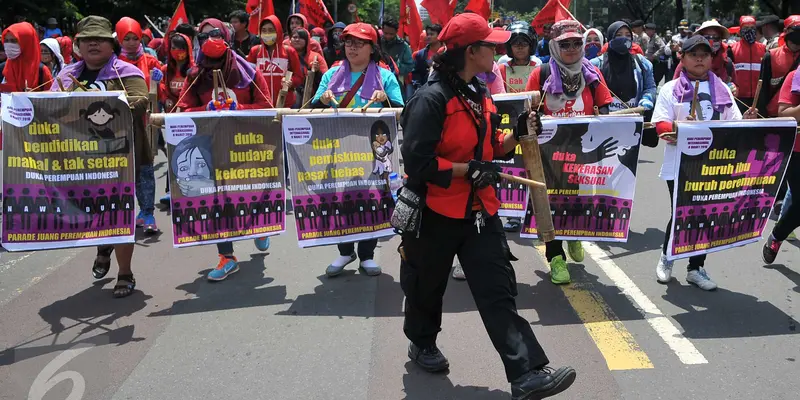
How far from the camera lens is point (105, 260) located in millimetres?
5738

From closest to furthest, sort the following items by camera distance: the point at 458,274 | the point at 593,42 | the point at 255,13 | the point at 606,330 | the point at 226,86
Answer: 1. the point at 606,330
2. the point at 458,274
3. the point at 226,86
4. the point at 593,42
5. the point at 255,13

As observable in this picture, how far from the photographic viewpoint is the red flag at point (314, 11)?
11891 mm

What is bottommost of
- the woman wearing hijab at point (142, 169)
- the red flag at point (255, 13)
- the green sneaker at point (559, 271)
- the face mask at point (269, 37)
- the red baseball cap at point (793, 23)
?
the green sneaker at point (559, 271)

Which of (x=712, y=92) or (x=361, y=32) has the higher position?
(x=361, y=32)

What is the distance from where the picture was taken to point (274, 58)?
8.64 m

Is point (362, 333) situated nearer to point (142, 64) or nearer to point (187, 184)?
point (187, 184)

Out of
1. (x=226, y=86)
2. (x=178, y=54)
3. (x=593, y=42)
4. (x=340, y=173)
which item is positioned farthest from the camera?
(x=593, y=42)

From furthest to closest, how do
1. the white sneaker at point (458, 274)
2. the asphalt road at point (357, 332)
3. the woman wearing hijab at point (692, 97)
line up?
the white sneaker at point (458, 274) < the woman wearing hijab at point (692, 97) < the asphalt road at point (357, 332)

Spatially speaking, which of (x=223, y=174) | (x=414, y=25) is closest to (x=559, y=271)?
(x=223, y=174)

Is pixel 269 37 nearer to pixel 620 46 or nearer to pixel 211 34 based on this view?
pixel 211 34

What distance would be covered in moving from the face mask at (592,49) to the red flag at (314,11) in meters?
4.97

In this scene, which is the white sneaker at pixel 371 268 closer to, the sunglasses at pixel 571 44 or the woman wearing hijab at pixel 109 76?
the woman wearing hijab at pixel 109 76

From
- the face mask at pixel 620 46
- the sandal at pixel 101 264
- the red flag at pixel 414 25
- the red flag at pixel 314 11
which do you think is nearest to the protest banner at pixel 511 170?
the face mask at pixel 620 46

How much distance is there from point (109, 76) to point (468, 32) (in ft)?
10.8
